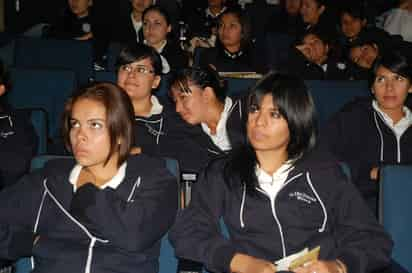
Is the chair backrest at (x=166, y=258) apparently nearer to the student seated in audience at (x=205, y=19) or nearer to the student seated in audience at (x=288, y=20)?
the student seated in audience at (x=205, y=19)

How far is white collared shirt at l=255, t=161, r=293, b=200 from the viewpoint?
7.59 ft

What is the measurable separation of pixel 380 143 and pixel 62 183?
5.92ft

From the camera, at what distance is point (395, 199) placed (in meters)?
2.47

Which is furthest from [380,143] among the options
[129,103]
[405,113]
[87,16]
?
[87,16]

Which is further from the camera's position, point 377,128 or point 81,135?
point 377,128

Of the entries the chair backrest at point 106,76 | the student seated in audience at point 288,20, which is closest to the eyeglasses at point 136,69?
the chair backrest at point 106,76

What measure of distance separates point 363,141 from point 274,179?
4.16 feet

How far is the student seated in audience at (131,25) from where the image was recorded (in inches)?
242

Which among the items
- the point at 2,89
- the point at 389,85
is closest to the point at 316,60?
the point at 389,85

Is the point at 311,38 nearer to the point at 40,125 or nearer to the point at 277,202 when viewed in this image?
the point at 40,125

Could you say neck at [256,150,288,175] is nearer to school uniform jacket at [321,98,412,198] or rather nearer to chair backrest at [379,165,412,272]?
chair backrest at [379,165,412,272]

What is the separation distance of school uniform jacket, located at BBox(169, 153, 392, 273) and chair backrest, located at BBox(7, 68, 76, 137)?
1.98 m

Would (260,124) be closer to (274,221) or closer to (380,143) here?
(274,221)

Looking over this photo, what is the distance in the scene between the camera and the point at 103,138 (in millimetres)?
2197
